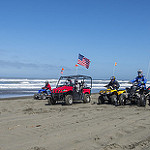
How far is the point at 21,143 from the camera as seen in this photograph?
14.3 ft

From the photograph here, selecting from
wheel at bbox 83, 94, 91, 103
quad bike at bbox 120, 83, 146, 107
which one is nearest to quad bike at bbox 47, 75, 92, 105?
wheel at bbox 83, 94, 91, 103

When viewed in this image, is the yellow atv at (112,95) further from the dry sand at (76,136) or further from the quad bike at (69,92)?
the dry sand at (76,136)

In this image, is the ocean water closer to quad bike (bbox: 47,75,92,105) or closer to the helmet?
the helmet

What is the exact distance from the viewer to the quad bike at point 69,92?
470 inches

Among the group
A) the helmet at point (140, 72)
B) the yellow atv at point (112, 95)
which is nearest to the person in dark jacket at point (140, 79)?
the helmet at point (140, 72)

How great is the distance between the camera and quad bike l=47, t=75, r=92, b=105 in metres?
11.9

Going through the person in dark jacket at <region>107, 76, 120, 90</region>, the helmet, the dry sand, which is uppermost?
the helmet

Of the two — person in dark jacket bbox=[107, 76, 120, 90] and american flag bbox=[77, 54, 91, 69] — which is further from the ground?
american flag bbox=[77, 54, 91, 69]

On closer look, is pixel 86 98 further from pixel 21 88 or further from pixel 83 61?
pixel 21 88

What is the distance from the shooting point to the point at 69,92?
12.4 meters

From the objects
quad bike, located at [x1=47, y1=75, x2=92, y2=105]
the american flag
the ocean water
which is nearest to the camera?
quad bike, located at [x1=47, y1=75, x2=92, y2=105]

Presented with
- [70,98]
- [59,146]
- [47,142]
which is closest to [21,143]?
[47,142]

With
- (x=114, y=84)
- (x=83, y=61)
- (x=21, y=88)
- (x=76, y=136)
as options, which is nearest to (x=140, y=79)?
(x=114, y=84)

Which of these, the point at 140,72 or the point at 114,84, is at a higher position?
the point at 140,72
